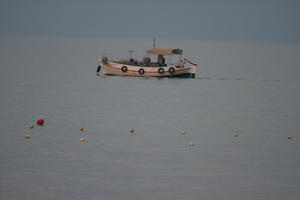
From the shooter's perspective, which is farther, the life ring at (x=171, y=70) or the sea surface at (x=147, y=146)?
the life ring at (x=171, y=70)

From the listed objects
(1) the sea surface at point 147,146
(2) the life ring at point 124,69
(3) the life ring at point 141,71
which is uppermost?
(2) the life ring at point 124,69

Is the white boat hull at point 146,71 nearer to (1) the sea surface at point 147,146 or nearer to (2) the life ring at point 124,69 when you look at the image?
(2) the life ring at point 124,69

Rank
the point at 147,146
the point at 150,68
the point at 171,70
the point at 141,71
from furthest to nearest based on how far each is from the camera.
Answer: the point at 141,71 < the point at 150,68 < the point at 171,70 < the point at 147,146

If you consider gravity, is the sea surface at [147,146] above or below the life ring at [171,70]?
below

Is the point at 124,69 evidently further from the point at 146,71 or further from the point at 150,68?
the point at 150,68

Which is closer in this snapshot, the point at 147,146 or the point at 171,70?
the point at 147,146

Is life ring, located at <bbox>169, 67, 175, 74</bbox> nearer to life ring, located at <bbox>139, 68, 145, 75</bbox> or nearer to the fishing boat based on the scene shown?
the fishing boat

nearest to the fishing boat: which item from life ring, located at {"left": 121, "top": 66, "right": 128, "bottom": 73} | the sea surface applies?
life ring, located at {"left": 121, "top": 66, "right": 128, "bottom": 73}

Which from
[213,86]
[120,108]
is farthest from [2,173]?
[213,86]

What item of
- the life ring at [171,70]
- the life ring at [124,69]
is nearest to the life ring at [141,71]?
the life ring at [124,69]

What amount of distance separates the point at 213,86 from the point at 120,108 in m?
25.6

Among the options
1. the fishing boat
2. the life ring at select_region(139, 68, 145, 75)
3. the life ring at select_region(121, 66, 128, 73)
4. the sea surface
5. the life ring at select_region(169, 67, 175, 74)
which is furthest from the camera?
the life ring at select_region(121, 66, 128, 73)

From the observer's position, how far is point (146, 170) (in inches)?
1281

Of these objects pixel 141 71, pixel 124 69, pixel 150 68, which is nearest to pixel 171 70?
pixel 150 68
